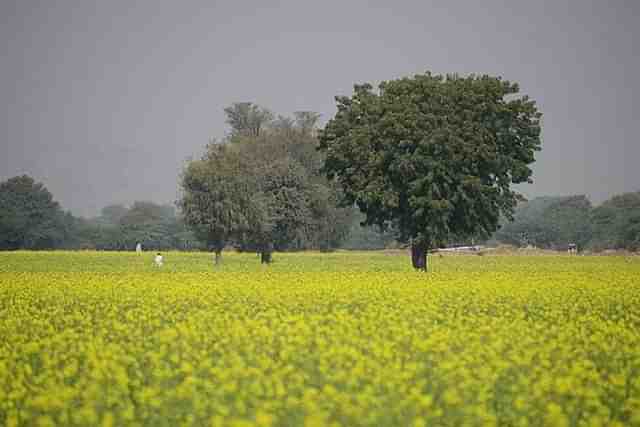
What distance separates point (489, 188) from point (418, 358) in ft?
107

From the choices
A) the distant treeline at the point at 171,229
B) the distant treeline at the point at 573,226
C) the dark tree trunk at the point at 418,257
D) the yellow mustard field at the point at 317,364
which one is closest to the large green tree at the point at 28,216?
the distant treeline at the point at 171,229


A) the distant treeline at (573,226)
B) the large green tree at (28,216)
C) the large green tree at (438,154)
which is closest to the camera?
the large green tree at (438,154)

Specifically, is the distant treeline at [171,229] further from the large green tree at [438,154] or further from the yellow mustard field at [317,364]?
the yellow mustard field at [317,364]

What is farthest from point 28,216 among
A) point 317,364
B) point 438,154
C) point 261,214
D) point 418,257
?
point 317,364

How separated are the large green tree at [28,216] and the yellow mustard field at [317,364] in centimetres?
9952

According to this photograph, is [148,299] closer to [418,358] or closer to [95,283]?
[95,283]

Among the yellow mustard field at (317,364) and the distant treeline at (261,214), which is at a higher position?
the distant treeline at (261,214)

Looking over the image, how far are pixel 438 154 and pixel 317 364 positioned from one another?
33.4 m

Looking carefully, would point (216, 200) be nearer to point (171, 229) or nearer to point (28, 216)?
point (28, 216)

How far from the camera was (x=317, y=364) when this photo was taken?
13836 mm

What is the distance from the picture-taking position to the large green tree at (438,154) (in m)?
45.5

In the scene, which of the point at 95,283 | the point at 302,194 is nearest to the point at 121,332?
the point at 95,283

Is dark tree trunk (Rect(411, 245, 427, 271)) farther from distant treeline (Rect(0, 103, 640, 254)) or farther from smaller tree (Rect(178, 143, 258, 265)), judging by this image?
smaller tree (Rect(178, 143, 258, 265))

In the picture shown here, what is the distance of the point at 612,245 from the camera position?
126 meters
